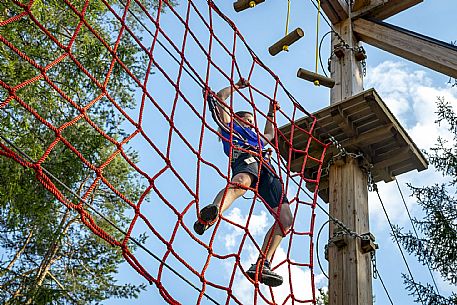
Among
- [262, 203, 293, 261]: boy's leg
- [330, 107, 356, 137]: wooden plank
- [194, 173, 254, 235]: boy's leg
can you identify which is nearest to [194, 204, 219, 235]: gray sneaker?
[194, 173, 254, 235]: boy's leg

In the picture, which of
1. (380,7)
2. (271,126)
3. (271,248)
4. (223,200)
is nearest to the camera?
(223,200)

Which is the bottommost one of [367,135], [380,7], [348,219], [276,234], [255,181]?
[276,234]

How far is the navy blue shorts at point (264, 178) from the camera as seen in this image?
3.27 m

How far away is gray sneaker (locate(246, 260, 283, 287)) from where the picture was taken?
3.01 meters

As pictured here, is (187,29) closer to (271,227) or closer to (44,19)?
(271,227)

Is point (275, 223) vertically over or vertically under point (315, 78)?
under

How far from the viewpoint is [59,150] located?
271 inches

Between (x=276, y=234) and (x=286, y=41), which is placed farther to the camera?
(x=286, y=41)

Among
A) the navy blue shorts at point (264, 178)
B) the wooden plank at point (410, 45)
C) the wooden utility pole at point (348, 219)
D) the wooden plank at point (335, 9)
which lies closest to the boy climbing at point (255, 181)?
the navy blue shorts at point (264, 178)

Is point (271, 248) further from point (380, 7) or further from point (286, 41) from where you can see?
point (380, 7)

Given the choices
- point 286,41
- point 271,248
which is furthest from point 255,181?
point 286,41

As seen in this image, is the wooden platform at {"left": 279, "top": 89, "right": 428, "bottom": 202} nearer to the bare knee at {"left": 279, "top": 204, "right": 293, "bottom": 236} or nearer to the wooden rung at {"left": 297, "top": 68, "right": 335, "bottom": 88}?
the wooden rung at {"left": 297, "top": 68, "right": 335, "bottom": 88}

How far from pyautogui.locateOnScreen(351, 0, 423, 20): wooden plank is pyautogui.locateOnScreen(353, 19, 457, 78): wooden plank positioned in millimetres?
63

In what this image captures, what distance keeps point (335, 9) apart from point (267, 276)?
1.87 m
